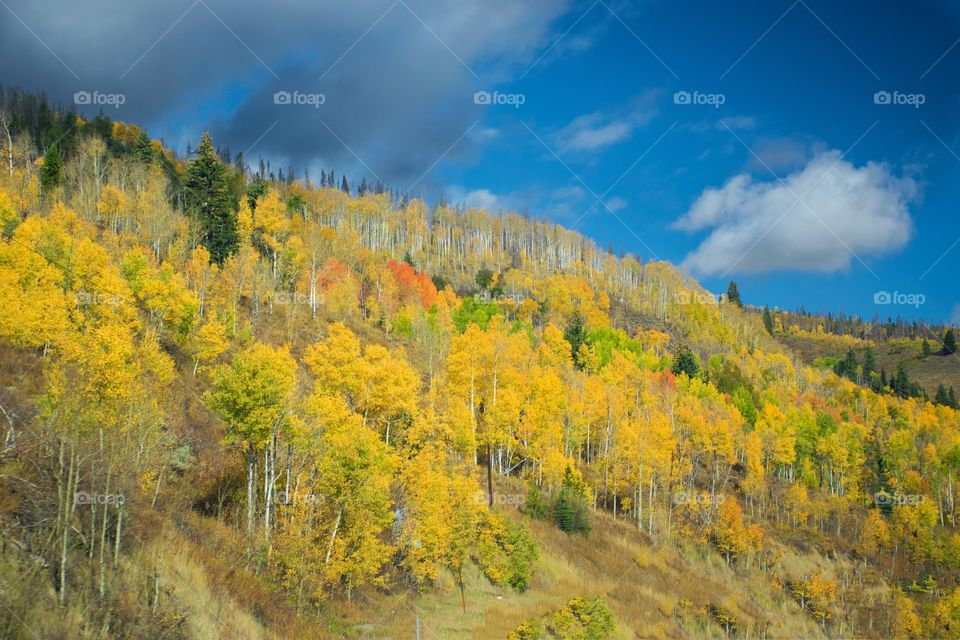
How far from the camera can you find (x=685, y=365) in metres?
A: 105

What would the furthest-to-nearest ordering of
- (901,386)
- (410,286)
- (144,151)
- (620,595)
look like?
(901,386)
(410,286)
(144,151)
(620,595)

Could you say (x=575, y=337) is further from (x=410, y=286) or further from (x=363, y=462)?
(x=363, y=462)

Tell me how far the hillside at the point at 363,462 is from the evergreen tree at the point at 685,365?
61cm

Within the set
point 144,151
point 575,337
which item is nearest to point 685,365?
point 575,337

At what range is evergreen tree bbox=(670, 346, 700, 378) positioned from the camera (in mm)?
104000

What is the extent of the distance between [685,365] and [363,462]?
289ft

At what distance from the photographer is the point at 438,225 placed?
579 feet

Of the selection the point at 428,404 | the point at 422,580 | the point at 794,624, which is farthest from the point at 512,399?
the point at 794,624

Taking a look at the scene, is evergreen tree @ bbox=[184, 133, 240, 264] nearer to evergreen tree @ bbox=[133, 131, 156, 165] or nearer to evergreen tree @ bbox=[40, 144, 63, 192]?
evergreen tree @ bbox=[40, 144, 63, 192]

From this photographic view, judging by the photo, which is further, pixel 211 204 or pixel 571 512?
pixel 211 204

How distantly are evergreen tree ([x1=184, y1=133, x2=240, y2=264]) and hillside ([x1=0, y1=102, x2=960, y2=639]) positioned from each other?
0.33m

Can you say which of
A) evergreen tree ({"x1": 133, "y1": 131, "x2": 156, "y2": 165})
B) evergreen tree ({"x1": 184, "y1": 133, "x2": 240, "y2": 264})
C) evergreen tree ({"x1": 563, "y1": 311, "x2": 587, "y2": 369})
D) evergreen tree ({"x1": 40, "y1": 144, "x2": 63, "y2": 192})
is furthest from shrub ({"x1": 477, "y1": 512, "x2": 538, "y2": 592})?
evergreen tree ({"x1": 133, "y1": 131, "x2": 156, "y2": 165})

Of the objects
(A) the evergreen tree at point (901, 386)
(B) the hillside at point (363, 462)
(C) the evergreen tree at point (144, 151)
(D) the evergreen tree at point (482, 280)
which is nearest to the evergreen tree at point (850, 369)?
(A) the evergreen tree at point (901, 386)

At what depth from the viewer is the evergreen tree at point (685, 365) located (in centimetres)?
10400
